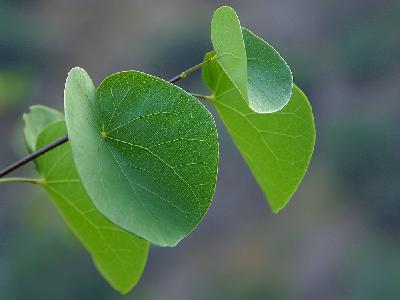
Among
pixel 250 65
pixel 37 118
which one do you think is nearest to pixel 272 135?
pixel 250 65

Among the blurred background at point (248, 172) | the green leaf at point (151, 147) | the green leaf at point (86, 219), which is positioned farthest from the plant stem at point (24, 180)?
the blurred background at point (248, 172)

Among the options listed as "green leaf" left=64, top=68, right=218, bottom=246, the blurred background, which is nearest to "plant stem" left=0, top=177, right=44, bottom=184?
"green leaf" left=64, top=68, right=218, bottom=246

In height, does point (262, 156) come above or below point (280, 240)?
above

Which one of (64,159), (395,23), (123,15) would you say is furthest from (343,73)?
(64,159)

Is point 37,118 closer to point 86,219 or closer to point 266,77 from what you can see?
point 86,219

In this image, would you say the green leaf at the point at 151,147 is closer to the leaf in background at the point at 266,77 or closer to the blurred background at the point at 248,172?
the leaf in background at the point at 266,77

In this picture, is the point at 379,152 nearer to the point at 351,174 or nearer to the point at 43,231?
the point at 351,174
